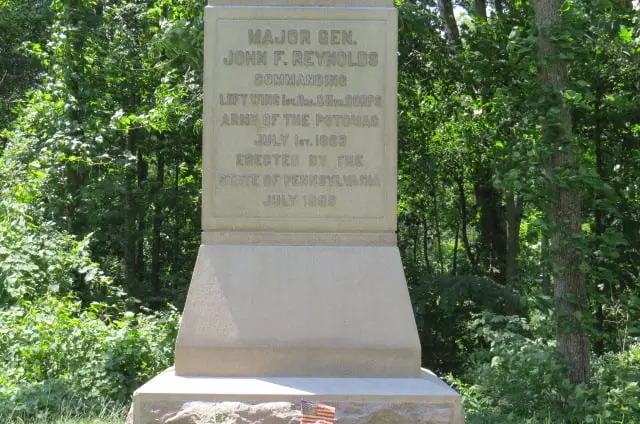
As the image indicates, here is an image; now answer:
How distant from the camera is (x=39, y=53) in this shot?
11.8m

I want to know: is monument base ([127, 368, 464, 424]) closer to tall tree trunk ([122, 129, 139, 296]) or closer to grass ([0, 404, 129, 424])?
grass ([0, 404, 129, 424])

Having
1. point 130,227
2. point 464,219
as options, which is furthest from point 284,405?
point 464,219

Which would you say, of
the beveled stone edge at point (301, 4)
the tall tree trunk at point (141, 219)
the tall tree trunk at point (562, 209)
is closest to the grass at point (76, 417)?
the beveled stone edge at point (301, 4)

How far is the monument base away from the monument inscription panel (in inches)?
43.0

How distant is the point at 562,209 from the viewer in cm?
773

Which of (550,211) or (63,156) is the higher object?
(63,156)

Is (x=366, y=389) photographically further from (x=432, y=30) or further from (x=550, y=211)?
(x=432, y=30)

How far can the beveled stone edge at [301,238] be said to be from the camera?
4879 mm

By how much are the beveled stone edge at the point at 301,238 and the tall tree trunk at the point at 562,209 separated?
3196mm

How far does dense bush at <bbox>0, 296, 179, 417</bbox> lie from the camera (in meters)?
7.11

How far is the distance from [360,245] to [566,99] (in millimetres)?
3828

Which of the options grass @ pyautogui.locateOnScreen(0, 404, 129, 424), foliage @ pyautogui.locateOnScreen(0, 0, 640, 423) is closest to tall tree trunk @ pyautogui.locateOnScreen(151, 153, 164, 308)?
foliage @ pyautogui.locateOnScreen(0, 0, 640, 423)

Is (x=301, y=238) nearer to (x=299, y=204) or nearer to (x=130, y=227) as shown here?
(x=299, y=204)

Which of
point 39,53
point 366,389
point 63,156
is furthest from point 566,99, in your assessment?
point 39,53
